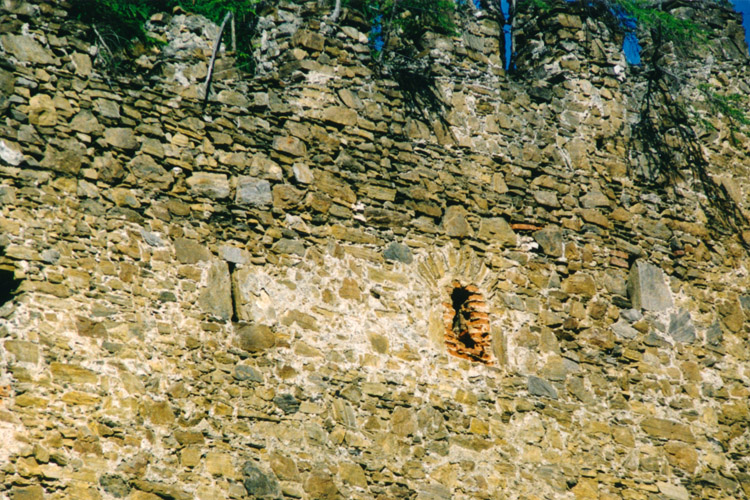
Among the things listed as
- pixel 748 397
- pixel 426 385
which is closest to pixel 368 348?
pixel 426 385

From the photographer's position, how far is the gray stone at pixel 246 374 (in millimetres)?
5309

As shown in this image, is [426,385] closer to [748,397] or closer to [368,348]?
[368,348]

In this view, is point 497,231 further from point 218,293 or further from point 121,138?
point 121,138

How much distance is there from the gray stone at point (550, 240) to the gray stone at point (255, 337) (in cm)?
230

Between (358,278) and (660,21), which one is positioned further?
(660,21)

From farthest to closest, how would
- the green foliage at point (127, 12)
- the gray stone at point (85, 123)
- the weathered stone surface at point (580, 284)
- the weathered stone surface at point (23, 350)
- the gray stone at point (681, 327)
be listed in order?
the gray stone at point (681, 327) → the weathered stone surface at point (580, 284) → the green foliage at point (127, 12) → the gray stone at point (85, 123) → the weathered stone surface at point (23, 350)

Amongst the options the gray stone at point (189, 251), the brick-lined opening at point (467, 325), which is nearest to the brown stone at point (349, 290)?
the brick-lined opening at point (467, 325)

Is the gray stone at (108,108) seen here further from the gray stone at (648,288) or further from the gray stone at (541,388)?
the gray stone at (648,288)

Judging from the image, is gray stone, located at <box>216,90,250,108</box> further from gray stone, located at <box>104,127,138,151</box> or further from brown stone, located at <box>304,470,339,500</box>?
brown stone, located at <box>304,470,339,500</box>

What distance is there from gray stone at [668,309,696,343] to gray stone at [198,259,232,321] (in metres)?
3.49

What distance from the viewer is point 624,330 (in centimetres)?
652

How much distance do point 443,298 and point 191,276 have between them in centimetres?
185

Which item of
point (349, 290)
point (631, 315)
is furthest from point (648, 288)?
point (349, 290)

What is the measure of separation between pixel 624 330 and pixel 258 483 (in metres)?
3.08
